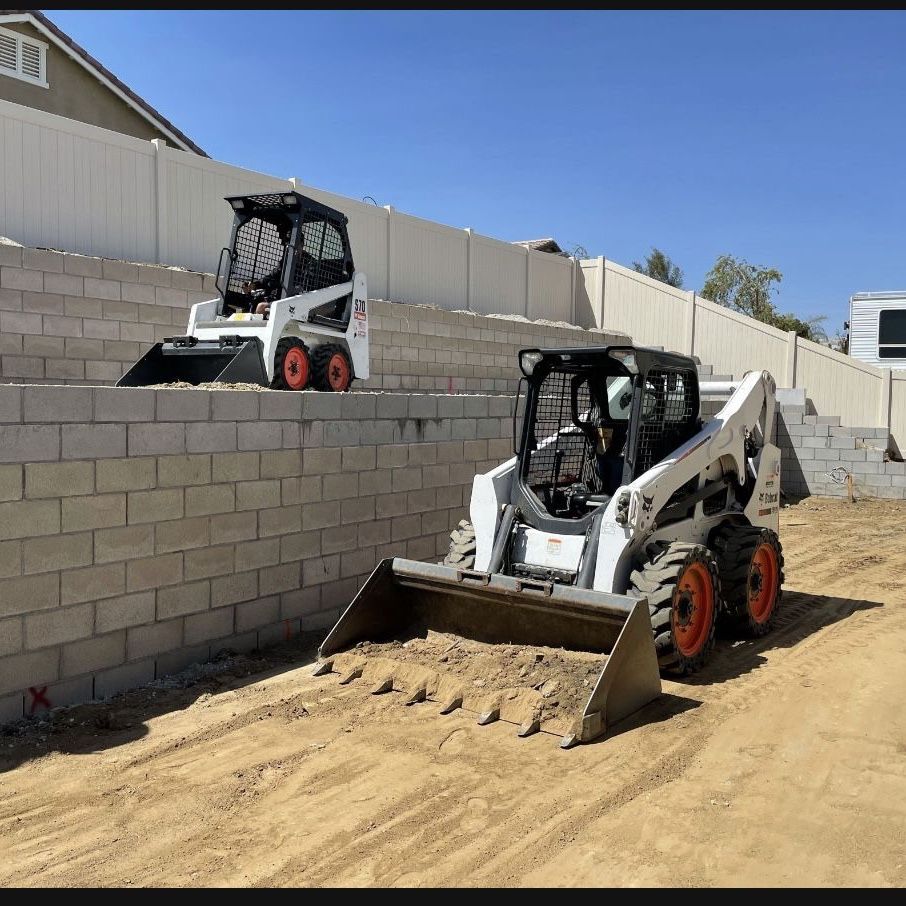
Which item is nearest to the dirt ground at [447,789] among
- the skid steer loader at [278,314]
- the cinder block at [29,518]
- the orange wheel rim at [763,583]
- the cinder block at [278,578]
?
the cinder block at [278,578]

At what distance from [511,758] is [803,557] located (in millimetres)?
8026

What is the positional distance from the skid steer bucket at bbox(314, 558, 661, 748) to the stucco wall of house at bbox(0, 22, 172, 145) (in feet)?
56.9

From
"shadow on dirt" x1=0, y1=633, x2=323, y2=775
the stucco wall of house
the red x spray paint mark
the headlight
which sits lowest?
"shadow on dirt" x1=0, y1=633, x2=323, y2=775

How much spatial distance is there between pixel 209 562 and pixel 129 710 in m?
1.27

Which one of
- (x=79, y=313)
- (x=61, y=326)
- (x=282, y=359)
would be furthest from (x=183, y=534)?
(x=79, y=313)

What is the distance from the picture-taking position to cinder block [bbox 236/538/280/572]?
6961mm

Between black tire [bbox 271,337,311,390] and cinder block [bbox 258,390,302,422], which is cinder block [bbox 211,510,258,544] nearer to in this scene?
cinder block [bbox 258,390,302,422]

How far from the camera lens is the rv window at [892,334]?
20.9 m

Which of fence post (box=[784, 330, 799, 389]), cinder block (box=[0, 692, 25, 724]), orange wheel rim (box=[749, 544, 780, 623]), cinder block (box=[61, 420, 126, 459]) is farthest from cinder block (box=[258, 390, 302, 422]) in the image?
fence post (box=[784, 330, 799, 389])

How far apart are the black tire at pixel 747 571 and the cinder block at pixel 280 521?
3.56m

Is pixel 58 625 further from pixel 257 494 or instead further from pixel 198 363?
pixel 198 363

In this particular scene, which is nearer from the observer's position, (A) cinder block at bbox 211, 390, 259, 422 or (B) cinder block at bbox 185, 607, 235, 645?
(B) cinder block at bbox 185, 607, 235, 645

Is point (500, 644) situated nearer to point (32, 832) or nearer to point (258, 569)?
point (258, 569)

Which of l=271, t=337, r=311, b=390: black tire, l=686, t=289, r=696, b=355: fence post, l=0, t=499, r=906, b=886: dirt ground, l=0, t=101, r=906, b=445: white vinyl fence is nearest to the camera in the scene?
l=0, t=499, r=906, b=886: dirt ground
